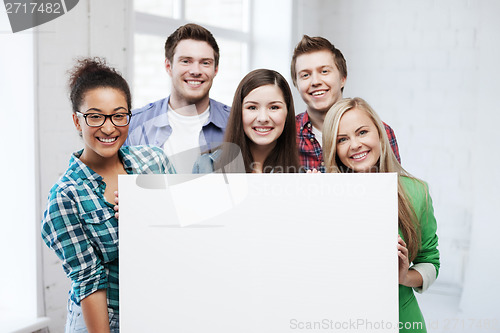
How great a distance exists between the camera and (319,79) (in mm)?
2125

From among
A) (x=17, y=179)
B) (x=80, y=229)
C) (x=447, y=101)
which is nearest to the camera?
(x=80, y=229)

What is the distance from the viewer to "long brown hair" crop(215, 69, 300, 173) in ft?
6.19

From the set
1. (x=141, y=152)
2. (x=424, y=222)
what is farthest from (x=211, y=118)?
(x=424, y=222)

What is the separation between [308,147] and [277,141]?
0.74 ft

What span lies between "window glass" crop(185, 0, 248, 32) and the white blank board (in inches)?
97.4

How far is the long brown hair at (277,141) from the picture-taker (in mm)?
1887

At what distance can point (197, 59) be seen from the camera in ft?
6.92

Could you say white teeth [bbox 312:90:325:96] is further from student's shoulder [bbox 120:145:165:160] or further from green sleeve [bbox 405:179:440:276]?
student's shoulder [bbox 120:145:165:160]

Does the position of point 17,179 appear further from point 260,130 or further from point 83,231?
point 260,130

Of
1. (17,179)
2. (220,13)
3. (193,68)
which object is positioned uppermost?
(220,13)

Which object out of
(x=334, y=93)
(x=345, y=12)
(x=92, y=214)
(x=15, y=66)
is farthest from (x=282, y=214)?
(x=345, y=12)

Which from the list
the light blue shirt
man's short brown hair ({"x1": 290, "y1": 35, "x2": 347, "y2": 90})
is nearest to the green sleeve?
man's short brown hair ({"x1": 290, "y1": 35, "x2": 347, "y2": 90})

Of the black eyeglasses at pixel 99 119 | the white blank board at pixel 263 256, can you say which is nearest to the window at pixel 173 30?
the black eyeglasses at pixel 99 119

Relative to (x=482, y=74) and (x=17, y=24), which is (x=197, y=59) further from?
(x=482, y=74)
